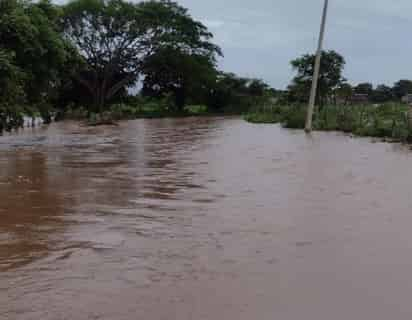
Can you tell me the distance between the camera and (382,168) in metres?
11.9

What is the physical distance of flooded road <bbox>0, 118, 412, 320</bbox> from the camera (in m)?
3.91

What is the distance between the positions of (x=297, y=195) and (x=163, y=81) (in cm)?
4281

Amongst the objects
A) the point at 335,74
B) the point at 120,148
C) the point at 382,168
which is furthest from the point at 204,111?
the point at 382,168

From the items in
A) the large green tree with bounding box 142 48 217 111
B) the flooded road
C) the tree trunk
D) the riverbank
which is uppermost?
the large green tree with bounding box 142 48 217 111

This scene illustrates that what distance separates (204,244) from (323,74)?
123ft

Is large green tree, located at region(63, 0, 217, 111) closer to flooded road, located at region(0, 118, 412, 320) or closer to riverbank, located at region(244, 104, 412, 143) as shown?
riverbank, located at region(244, 104, 412, 143)

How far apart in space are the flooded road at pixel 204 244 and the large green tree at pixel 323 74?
100.0 feet

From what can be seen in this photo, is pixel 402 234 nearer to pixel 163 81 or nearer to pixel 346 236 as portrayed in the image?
pixel 346 236

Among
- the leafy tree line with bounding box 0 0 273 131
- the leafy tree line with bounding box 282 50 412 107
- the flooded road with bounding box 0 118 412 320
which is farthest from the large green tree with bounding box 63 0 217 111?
the flooded road with bounding box 0 118 412 320

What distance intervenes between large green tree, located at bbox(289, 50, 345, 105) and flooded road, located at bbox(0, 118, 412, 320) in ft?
100.0

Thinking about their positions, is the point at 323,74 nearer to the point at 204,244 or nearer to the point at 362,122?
the point at 362,122

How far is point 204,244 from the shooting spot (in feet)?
17.9

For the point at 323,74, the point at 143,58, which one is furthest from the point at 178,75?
the point at 323,74

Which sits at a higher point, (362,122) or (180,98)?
(180,98)
